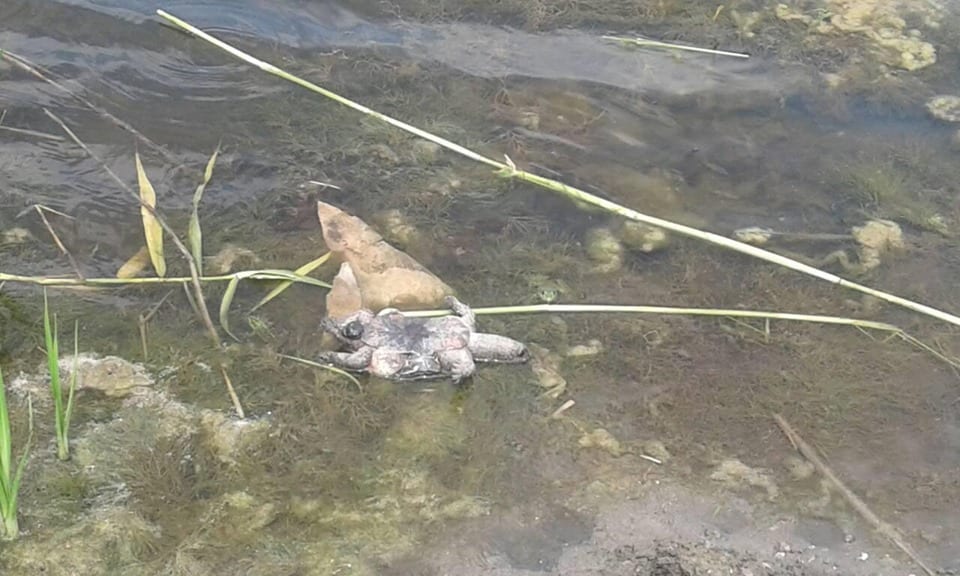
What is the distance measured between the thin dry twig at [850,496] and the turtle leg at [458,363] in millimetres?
990

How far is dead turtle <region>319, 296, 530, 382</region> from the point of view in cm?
315

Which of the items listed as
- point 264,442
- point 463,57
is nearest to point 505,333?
point 264,442

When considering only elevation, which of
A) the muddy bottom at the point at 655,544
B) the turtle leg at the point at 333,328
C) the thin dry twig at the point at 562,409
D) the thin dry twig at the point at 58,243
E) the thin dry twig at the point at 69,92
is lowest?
the muddy bottom at the point at 655,544

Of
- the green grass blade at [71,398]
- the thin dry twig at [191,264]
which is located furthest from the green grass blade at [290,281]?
the green grass blade at [71,398]

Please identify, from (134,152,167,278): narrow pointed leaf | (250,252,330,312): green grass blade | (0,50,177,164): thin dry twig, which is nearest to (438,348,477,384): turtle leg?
(250,252,330,312): green grass blade

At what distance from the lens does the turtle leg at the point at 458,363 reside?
10.3 ft

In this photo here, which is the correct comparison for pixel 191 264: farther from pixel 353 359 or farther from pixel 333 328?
pixel 353 359

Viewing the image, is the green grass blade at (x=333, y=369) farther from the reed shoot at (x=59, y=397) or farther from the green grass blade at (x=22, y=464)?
the green grass blade at (x=22, y=464)

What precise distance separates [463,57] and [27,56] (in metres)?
1.87

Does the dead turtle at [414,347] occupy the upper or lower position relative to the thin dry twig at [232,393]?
upper

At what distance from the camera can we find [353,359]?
314 centimetres

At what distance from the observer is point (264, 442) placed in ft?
9.67

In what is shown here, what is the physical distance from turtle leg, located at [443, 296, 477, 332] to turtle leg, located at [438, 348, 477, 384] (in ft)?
0.37

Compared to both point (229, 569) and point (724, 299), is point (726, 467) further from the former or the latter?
point (229, 569)
